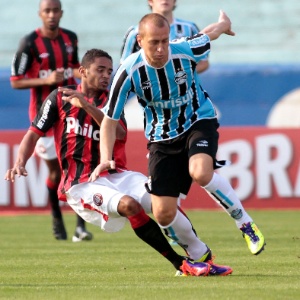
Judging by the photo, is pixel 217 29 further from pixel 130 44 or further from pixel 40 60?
pixel 40 60

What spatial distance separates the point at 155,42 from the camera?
252 inches

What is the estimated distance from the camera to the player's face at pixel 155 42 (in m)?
6.36

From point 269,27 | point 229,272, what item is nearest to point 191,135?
point 229,272

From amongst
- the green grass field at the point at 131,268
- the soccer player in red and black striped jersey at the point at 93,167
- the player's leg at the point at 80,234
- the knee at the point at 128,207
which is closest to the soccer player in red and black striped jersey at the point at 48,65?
the player's leg at the point at 80,234

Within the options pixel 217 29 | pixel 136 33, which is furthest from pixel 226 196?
pixel 136 33

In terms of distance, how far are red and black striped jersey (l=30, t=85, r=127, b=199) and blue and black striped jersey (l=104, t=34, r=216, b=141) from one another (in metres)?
0.88

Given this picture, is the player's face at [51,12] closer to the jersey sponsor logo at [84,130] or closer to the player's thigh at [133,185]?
the jersey sponsor logo at [84,130]

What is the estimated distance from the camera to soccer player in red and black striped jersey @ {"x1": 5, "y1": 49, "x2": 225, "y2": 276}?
6.70 meters

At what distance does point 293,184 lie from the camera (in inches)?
545

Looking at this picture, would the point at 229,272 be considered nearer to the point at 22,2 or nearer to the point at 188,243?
the point at 188,243

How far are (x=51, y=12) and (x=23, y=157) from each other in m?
3.35

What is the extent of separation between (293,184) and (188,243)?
24.2 feet

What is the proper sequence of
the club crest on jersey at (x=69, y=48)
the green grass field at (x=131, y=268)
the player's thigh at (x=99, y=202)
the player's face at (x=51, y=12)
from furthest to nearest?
1. the club crest on jersey at (x=69, y=48)
2. the player's face at (x=51, y=12)
3. the player's thigh at (x=99, y=202)
4. the green grass field at (x=131, y=268)

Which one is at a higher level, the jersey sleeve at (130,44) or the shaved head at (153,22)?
the shaved head at (153,22)
